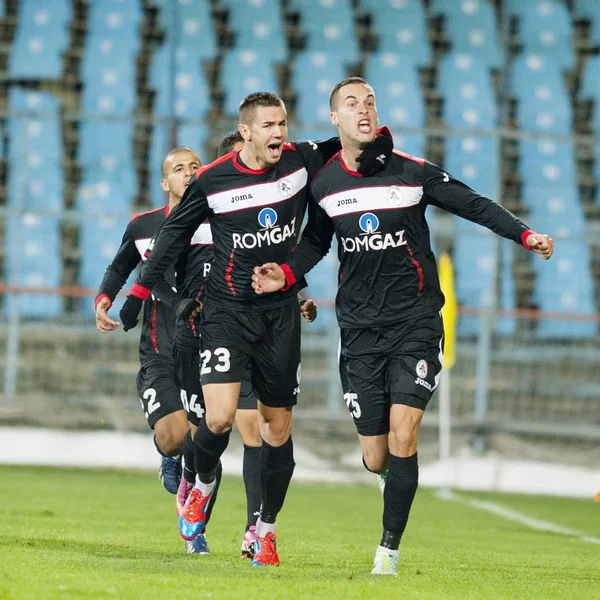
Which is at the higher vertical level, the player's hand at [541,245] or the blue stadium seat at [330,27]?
the blue stadium seat at [330,27]

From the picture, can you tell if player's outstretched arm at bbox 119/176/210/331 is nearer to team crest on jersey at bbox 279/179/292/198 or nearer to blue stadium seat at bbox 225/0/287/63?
team crest on jersey at bbox 279/179/292/198

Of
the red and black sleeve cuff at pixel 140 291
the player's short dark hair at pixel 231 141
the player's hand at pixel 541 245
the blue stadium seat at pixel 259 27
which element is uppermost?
the blue stadium seat at pixel 259 27

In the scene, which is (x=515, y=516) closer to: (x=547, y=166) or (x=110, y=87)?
(x=547, y=166)

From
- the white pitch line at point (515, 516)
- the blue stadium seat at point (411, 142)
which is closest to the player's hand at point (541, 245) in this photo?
the white pitch line at point (515, 516)

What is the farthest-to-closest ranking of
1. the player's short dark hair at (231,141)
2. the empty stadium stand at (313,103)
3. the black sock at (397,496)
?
the empty stadium stand at (313,103), the player's short dark hair at (231,141), the black sock at (397,496)

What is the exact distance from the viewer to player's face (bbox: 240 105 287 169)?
6145 mm

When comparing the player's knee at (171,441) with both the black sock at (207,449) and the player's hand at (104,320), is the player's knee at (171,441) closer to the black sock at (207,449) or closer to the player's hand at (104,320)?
the player's hand at (104,320)

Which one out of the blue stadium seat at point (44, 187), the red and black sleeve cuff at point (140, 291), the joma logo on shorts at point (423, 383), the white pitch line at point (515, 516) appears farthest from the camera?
the blue stadium seat at point (44, 187)

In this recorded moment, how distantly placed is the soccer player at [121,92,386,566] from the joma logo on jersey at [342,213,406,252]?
1.20ft

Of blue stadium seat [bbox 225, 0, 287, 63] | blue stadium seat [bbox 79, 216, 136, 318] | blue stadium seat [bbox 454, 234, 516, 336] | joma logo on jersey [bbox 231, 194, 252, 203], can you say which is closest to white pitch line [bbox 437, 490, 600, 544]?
blue stadium seat [bbox 454, 234, 516, 336]

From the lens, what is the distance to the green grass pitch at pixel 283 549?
4.91 meters

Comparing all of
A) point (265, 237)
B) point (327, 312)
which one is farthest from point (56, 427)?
point (265, 237)

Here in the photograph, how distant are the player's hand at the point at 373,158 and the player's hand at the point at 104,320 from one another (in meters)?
1.54

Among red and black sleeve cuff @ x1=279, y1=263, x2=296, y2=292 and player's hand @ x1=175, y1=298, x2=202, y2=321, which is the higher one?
red and black sleeve cuff @ x1=279, y1=263, x2=296, y2=292
